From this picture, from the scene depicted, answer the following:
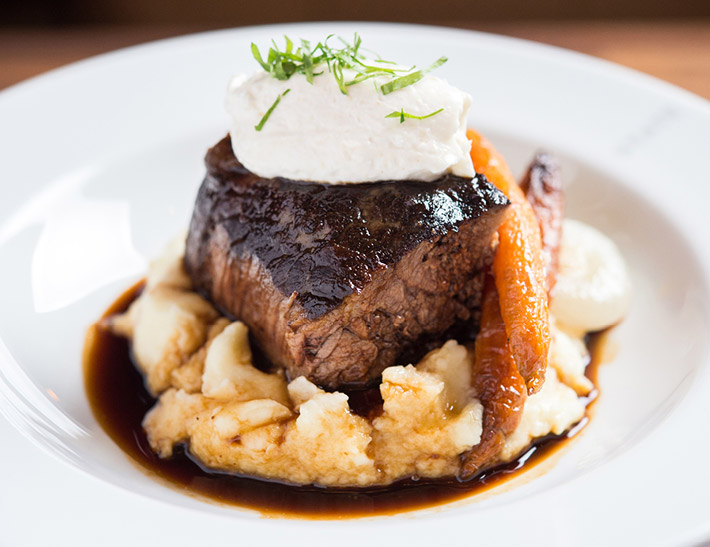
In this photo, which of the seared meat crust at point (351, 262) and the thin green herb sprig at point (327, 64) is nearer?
the seared meat crust at point (351, 262)

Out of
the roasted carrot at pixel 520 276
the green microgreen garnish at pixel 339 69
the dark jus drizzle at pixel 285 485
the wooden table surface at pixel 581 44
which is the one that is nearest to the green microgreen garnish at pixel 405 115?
the green microgreen garnish at pixel 339 69

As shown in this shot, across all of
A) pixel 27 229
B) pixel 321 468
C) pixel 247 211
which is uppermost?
pixel 247 211

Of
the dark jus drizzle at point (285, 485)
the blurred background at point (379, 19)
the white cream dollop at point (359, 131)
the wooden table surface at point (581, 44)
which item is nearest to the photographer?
the dark jus drizzle at point (285, 485)

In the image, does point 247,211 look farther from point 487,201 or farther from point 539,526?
point 539,526

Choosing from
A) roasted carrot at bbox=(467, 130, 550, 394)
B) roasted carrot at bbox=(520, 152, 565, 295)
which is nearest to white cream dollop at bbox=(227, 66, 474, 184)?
roasted carrot at bbox=(467, 130, 550, 394)

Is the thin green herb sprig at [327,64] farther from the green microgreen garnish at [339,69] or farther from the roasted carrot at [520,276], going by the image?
the roasted carrot at [520,276]

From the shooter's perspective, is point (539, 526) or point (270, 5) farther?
point (270, 5)

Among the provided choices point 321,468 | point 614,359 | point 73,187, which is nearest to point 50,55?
point 73,187

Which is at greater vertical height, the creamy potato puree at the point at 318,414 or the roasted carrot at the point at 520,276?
the roasted carrot at the point at 520,276

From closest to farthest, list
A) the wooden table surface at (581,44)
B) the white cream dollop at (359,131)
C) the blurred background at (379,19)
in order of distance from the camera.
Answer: the white cream dollop at (359,131), the wooden table surface at (581,44), the blurred background at (379,19)
